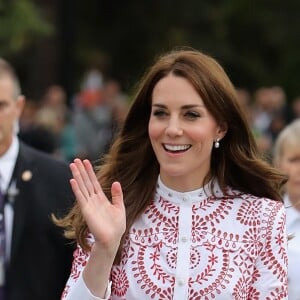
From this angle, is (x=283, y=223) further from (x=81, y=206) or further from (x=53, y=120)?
(x=53, y=120)

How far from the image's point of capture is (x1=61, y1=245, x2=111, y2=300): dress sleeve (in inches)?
162

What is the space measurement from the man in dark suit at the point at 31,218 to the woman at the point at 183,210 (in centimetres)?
130

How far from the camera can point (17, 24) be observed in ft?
58.9

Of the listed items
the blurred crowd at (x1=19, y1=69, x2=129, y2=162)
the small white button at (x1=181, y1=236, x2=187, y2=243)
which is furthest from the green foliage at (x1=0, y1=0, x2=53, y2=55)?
the small white button at (x1=181, y1=236, x2=187, y2=243)

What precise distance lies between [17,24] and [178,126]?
1401 cm

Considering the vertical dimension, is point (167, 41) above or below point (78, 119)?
above

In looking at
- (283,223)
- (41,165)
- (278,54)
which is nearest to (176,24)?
(278,54)

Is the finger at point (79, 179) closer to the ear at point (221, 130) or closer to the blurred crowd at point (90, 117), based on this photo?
the ear at point (221, 130)

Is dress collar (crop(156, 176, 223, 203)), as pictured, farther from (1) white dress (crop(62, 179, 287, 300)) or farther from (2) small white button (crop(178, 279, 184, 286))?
(2) small white button (crop(178, 279, 184, 286))

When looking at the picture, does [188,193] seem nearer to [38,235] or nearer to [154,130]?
[154,130]

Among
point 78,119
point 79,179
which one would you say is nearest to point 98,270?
point 79,179

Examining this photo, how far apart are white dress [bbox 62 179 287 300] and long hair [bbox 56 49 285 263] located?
3.1 inches

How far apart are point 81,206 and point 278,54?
24189mm

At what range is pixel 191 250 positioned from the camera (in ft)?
13.9
